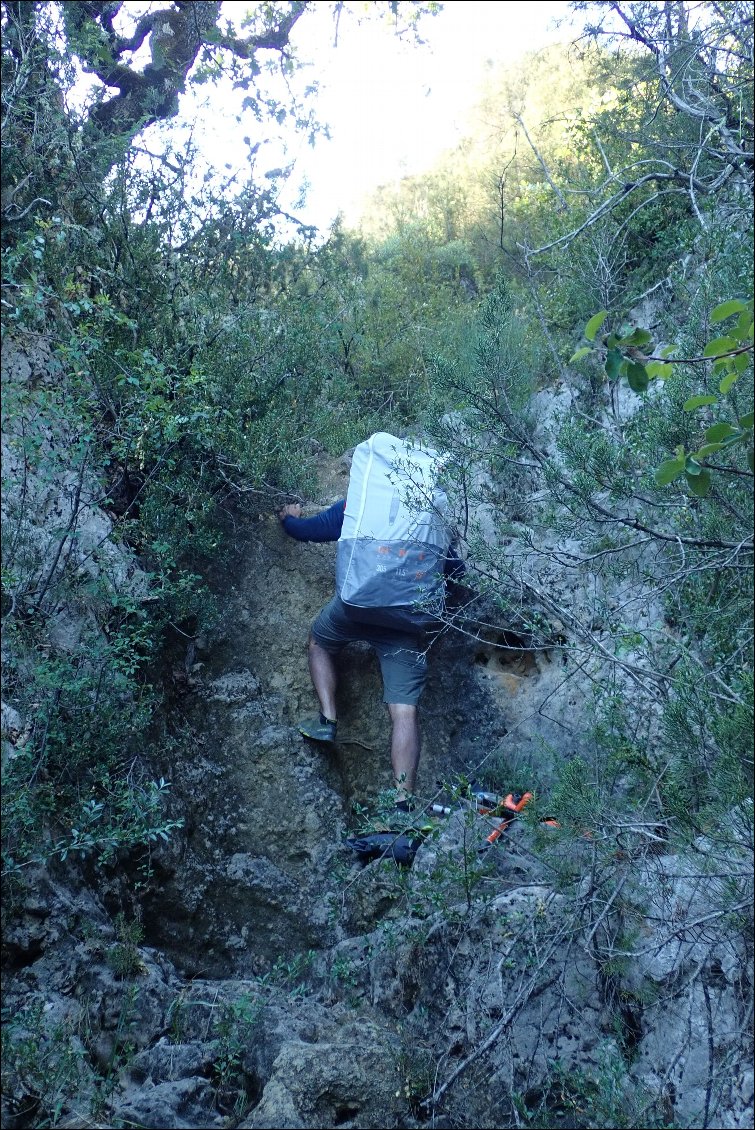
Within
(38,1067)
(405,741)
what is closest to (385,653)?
(405,741)

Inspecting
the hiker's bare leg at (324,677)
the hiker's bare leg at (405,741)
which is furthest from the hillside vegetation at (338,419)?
the hiker's bare leg at (324,677)

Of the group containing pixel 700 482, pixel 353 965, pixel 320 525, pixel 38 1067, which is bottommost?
pixel 353 965

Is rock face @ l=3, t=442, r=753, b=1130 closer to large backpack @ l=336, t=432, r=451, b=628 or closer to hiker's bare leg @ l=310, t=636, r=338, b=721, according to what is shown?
hiker's bare leg @ l=310, t=636, r=338, b=721

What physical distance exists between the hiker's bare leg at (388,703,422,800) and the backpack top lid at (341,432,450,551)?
975 mm

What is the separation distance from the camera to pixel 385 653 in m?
5.30

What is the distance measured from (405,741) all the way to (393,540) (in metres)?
1.14

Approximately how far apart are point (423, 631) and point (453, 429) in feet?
3.82

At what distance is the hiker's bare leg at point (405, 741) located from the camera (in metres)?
5.08

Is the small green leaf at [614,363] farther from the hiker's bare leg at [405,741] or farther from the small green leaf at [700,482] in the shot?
the hiker's bare leg at [405,741]

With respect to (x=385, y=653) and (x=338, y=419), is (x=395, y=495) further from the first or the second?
(x=338, y=419)

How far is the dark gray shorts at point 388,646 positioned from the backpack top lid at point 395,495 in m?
0.51

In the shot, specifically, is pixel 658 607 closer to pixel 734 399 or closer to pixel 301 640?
pixel 734 399

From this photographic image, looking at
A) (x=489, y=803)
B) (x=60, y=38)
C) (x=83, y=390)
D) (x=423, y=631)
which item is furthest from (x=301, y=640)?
(x=60, y=38)

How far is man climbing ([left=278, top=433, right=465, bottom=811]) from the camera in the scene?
512 cm
